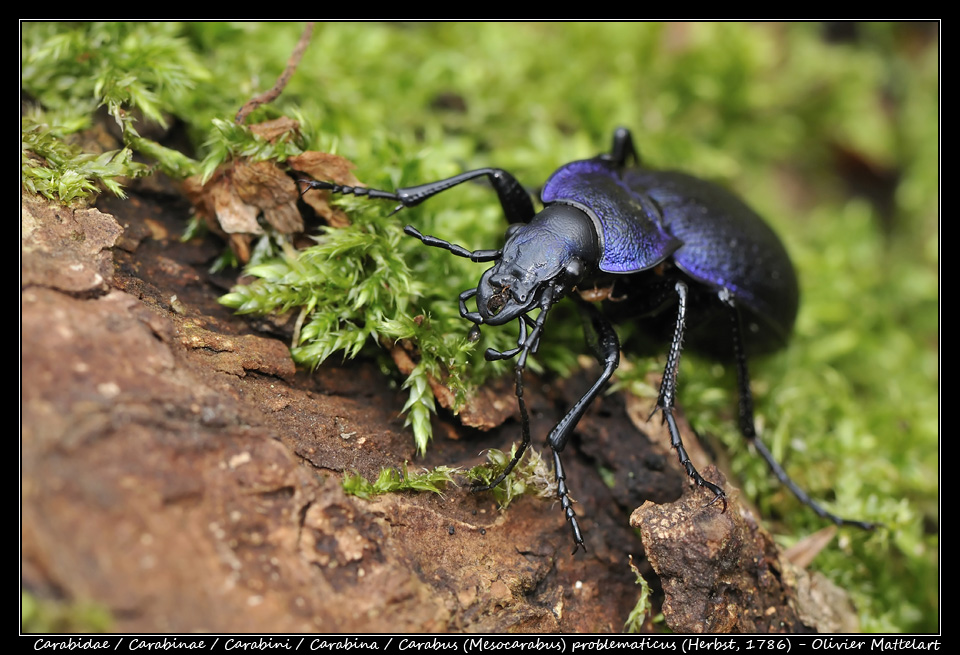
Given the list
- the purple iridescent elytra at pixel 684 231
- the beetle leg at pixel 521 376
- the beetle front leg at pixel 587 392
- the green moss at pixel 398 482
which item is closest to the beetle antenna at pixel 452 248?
the beetle leg at pixel 521 376

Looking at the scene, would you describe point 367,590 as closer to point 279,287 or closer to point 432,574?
point 432,574

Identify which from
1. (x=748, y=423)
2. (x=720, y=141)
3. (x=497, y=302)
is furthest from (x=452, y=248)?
(x=720, y=141)

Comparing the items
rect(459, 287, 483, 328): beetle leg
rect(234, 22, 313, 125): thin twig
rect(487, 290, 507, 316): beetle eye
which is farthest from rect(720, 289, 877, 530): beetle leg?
rect(234, 22, 313, 125): thin twig

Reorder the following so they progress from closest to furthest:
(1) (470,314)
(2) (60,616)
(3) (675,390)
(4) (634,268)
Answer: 1. (2) (60,616)
2. (1) (470,314)
3. (3) (675,390)
4. (4) (634,268)

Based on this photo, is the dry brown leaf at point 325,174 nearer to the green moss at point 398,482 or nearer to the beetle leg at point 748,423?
the green moss at point 398,482

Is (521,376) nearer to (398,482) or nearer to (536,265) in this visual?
(536,265)

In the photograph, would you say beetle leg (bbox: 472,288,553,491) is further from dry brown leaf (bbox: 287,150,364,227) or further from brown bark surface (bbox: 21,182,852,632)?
dry brown leaf (bbox: 287,150,364,227)

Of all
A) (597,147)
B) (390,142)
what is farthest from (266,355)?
(597,147)
